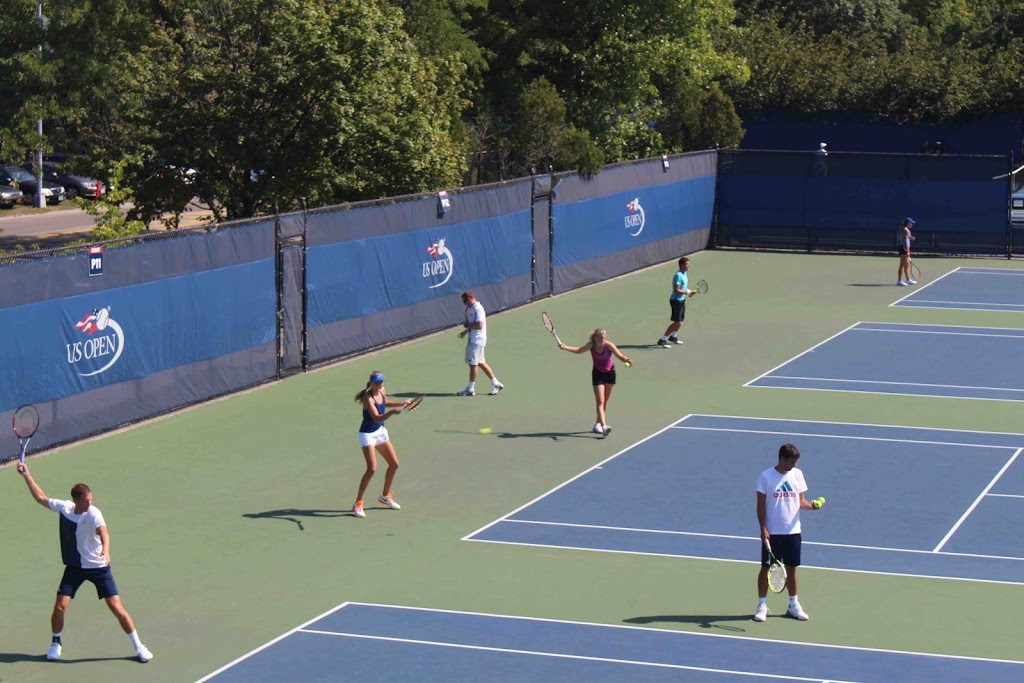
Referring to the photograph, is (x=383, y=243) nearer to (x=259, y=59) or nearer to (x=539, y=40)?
(x=259, y=59)

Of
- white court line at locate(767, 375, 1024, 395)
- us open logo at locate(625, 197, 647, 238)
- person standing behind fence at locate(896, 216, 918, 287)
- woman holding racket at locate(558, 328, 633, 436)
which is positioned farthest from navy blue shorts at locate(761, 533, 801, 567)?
us open logo at locate(625, 197, 647, 238)

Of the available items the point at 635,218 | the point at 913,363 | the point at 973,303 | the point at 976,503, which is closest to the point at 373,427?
the point at 976,503

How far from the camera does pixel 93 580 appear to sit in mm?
14375

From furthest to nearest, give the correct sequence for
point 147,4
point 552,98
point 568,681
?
1. point 552,98
2. point 147,4
3. point 568,681

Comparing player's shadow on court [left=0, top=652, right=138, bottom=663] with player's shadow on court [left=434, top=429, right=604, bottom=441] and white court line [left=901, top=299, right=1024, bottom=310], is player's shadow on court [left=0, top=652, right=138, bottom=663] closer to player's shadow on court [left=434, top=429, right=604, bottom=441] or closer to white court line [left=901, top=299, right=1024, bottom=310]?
player's shadow on court [left=434, top=429, right=604, bottom=441]

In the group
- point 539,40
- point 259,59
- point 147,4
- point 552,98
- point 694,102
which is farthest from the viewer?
point 694,102

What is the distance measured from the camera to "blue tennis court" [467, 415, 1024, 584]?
18.2m

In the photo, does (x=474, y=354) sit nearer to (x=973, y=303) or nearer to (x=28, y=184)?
(x=973, y=303)

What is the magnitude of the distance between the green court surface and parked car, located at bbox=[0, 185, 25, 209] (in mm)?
35415

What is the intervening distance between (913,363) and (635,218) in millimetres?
13924

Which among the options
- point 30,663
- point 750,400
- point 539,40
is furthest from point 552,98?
point 30,663

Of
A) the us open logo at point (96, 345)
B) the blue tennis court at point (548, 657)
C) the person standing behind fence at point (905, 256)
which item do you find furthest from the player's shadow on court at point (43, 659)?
the person standing behind fence at point (905, 256)

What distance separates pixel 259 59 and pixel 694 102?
79.0 ft

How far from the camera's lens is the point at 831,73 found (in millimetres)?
69750
